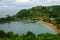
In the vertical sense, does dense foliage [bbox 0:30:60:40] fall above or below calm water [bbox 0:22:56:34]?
above

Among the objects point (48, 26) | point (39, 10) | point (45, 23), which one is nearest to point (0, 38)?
point (48, 26)

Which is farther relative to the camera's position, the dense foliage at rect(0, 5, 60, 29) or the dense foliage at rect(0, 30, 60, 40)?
the dense foliage at rect(0, 5, 60, 29)

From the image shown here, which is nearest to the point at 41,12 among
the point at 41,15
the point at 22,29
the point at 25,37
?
the point at 41,15

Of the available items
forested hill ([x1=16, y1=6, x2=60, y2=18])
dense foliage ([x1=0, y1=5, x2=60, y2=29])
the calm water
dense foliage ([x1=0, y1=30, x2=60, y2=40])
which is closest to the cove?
the calm water

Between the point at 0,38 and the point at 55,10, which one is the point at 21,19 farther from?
the point at 0,38

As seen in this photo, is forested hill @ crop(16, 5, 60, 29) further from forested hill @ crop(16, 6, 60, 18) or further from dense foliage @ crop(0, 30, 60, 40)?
dense foliage @ crop(0, 30, 60, 40)

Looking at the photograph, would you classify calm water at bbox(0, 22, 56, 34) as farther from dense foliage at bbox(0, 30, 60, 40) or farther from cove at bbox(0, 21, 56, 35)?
dense foliage at bbox(0, 30, 60, 40)

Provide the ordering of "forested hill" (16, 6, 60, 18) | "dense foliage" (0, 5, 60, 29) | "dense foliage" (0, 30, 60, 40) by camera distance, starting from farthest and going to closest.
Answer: "forested hill" (16, 6, 60, 18) < "dense foliage" (0, 5, 60, 29) < "dense foliage" (0, 30, 60, 40)

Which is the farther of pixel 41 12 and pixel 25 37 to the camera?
pixel 41 12

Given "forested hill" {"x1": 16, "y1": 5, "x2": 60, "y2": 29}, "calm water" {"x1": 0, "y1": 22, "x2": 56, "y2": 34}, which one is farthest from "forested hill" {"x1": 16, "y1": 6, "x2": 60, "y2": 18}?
"calm water" {"x1": 0, "y1": 22, "x2": 56, "y2": 34}

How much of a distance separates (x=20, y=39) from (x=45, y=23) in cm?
327

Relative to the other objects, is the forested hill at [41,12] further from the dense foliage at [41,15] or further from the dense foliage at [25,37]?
the dense foliage at [25,37]

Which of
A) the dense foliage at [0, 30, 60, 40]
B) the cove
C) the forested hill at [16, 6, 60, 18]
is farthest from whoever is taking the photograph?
the forested hill at [16, 6, 60, 18]

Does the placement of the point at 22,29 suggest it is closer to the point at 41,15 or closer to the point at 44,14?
the point at 44,14
